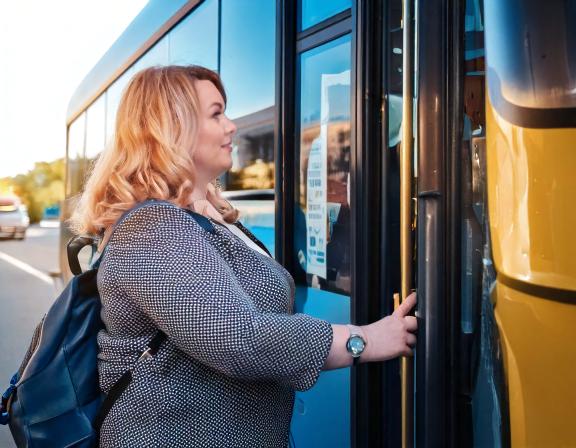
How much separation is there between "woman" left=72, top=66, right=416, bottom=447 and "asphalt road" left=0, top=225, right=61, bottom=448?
3.50 m

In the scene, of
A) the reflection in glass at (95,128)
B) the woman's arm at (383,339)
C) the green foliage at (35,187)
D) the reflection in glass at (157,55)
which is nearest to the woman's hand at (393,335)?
the woman's arm at (383,339)

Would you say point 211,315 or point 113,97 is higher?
point 113,97

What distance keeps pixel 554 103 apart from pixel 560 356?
0.45 meters

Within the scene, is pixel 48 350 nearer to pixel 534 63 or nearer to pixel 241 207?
pixel 534 63

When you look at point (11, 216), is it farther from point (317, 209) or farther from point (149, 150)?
point (149, 150)

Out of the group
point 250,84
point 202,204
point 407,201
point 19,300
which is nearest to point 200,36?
point 250,84

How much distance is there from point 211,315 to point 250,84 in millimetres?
1529

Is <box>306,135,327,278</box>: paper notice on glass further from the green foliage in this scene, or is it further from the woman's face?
the green foliage

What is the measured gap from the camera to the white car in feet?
88.0

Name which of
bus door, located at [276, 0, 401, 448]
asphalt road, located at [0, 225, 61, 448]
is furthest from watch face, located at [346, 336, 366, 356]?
asphalt road, located at [0, 225, 61, 448]

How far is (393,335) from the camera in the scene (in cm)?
134

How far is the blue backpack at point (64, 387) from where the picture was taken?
138 centimetres

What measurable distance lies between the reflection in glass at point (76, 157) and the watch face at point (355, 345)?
5.88 metres

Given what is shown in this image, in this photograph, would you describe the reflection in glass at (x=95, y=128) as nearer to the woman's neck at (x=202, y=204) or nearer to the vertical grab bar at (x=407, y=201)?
the woman's neck at (x=202, y=204)
